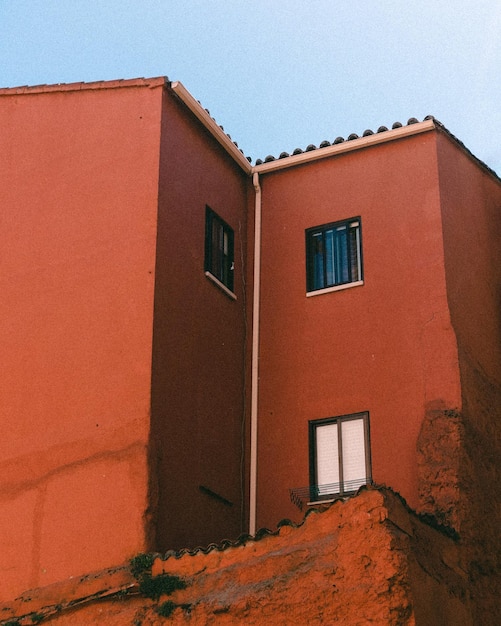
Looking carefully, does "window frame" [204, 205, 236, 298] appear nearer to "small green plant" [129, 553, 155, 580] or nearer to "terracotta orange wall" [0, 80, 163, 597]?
"terracotta orange wall" [0, 80, 163, 597]

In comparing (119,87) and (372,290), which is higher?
(119,87)

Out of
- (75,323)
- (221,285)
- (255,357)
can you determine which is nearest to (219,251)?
(221,285)

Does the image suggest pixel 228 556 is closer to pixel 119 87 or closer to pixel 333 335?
pixel 333 335

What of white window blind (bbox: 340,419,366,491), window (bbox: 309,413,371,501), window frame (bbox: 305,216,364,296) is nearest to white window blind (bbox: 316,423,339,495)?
window (bbox: 309,413,371,501)

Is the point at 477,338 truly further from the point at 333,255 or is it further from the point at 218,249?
the point at 218,249

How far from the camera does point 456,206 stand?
20.1m

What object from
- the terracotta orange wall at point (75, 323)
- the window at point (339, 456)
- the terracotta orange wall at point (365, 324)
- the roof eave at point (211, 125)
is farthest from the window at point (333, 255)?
the terracotta orange wall at point (75, 323)

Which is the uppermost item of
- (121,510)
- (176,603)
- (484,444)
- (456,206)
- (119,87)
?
(119,87)

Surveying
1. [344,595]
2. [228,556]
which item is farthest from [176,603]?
[344,595]

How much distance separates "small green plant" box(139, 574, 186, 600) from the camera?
15.6m

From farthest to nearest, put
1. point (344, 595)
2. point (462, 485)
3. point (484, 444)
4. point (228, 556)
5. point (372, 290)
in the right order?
point (372, 290) → point (484, 444) → point (462, 485) → point (228, 556) → point (344, 595)

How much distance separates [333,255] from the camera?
67.3 feet

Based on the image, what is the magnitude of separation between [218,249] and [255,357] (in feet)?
6.73

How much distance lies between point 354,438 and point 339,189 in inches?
189
